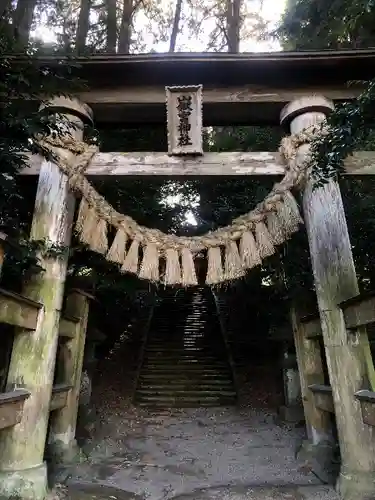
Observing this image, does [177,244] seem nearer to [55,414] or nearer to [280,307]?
[55,414]

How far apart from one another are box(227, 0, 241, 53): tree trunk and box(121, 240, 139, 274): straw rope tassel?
956 cm

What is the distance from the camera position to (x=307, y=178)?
3734mm

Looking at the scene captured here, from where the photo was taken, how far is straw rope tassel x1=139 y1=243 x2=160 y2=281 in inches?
144

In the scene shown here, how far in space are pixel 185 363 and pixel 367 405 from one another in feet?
19.3

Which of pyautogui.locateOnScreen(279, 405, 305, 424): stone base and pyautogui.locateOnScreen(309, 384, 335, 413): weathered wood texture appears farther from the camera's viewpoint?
pyautogui.locateOnScreen(279, 405, 305, 424): stone base

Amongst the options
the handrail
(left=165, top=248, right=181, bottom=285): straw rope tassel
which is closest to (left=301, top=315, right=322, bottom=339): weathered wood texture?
(left=165, top=248, right=181, bottom=285): straw rope tassel

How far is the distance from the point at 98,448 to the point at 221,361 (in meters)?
4.26

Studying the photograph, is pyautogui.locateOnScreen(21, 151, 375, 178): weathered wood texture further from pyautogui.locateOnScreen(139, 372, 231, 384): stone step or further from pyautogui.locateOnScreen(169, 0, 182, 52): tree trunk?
pyautogui.locateOnScreen(169, 0, 182, 52): tree trunk

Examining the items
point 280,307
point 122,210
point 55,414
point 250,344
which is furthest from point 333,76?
point 250,344

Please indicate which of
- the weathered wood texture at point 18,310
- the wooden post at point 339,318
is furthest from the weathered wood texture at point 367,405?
the weathered wood texture at point 18,310

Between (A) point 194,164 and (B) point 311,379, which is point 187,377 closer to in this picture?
(B) point 311,379

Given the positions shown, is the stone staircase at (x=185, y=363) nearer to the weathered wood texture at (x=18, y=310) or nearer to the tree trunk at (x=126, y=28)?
the weathered wood texture at (x=18, y=310)

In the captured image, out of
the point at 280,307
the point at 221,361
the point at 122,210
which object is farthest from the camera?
the point at 221,361

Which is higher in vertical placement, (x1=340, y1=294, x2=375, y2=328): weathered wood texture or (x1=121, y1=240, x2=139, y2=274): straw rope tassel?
(x1=121, y1=240, x2=139, y2=274): straw rope tassel
